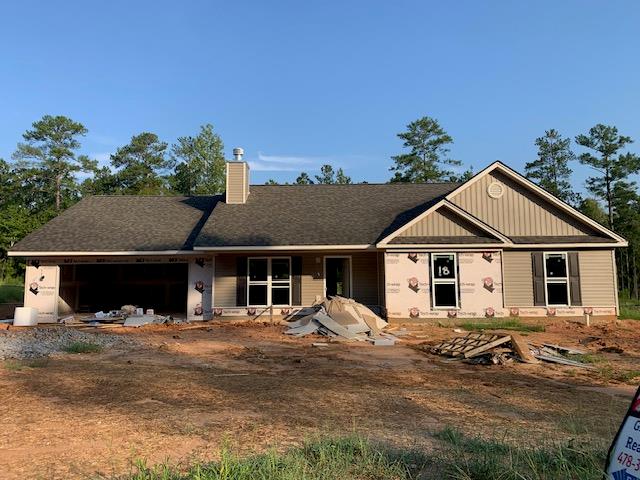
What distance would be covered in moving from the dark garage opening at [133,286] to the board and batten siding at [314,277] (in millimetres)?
5033

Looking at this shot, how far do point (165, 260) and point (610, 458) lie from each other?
16.7 m

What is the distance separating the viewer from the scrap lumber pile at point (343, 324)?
13.3m

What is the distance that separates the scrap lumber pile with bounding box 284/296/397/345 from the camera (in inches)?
525

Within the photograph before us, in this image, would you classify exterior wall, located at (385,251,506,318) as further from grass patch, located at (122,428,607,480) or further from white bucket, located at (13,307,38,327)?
white bucket, located at (13,307,38,327)

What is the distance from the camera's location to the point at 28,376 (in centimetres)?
804

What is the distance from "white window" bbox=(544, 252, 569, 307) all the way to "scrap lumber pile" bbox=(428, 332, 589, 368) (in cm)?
585

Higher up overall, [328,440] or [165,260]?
[165,260]

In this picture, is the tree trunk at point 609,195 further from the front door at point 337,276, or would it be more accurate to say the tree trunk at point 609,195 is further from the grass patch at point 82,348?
the grass patch at point 82,348

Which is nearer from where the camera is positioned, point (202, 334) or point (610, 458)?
point (610, 458)

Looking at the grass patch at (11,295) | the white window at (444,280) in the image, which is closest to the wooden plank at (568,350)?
the white window at (444,280)

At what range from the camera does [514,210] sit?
1731 centimetres

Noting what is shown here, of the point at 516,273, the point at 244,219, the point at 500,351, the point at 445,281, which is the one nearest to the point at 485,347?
the point at 500,351

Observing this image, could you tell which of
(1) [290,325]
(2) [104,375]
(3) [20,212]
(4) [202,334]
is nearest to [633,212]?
(1) [290,325]

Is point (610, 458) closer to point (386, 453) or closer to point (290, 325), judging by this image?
point (386, 453)
